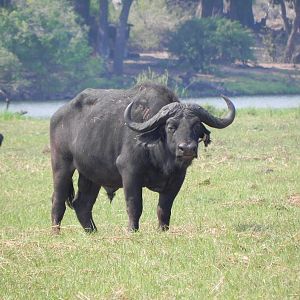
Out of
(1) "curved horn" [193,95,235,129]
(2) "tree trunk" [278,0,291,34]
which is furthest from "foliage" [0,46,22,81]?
(1) "curved horn" [193,95,235,129]

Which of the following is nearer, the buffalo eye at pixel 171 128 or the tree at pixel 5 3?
the buffalo eye at pixel 171 128

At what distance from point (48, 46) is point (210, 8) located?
15.8m

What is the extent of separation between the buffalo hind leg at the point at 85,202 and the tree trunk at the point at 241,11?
58.9 meters

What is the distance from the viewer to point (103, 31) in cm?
6259

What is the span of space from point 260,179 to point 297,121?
12.1m

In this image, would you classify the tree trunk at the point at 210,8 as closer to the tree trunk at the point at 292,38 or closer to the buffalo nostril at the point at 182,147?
the tree trunk at the point at 292,38

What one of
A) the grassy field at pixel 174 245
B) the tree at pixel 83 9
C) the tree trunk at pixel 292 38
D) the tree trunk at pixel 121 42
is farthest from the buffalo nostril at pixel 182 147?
the tree trunk at pixel 292 38

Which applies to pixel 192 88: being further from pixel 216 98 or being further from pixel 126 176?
pixel 126 176

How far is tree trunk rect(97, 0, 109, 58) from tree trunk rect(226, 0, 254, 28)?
31.9 feet

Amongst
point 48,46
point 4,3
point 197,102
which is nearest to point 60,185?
point 197,102

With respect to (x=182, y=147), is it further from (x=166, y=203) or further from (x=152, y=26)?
(x=152, y=26)

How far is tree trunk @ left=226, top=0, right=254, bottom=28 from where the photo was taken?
7031 cm

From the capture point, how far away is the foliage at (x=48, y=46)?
57281 millimetres

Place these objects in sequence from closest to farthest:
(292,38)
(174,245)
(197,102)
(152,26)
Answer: (174,245), (197,102), (292,38), (152,26)
